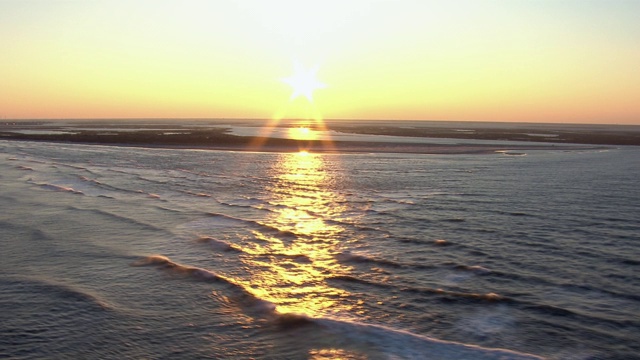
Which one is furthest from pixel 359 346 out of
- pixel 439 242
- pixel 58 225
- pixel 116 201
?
pixel 116 201

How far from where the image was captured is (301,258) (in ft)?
53.0

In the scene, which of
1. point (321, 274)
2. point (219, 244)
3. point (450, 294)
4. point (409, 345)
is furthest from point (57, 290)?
point (450, 294)

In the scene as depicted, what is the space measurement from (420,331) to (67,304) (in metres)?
7.71

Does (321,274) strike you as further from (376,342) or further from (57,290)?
(57,290)

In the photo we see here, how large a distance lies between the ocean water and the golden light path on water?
0.07m

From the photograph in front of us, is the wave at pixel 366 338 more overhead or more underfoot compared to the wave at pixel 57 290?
more underfoot

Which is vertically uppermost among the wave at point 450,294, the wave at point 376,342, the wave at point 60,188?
the wave at point 60,188

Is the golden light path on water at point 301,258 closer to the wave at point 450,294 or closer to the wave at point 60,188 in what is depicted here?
the wave at point 450,294

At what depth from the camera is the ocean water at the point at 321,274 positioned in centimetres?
1041

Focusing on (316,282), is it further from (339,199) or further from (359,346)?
(339,199)

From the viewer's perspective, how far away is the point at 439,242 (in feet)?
57.6

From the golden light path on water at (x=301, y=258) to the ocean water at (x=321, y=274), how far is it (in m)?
0.07

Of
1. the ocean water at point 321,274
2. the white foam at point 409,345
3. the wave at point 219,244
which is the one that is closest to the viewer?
the white foam at point 409,345

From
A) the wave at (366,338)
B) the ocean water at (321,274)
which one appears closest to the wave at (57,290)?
the ocean water at (321,274)
